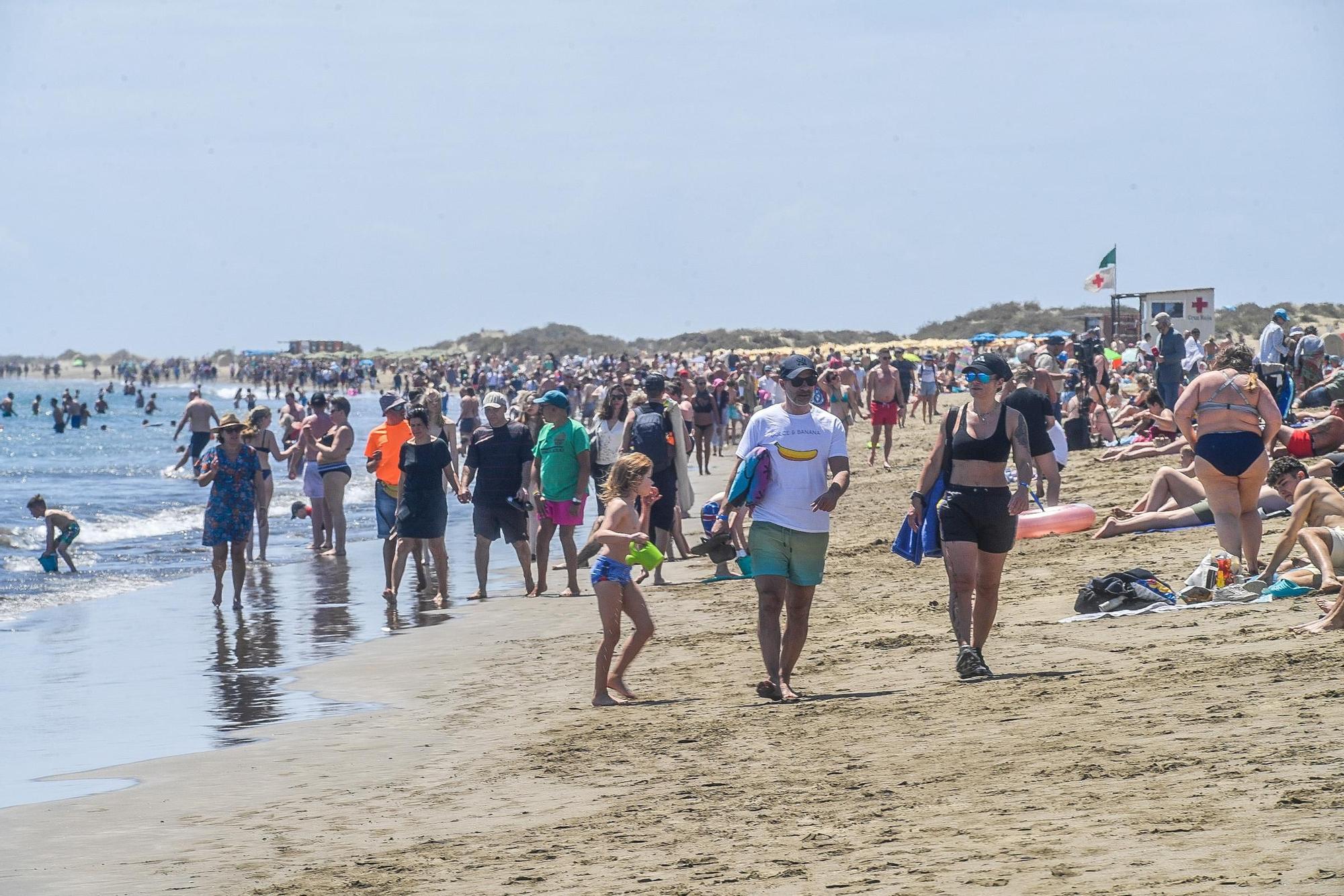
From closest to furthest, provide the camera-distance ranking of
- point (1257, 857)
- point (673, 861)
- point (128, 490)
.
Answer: point (1257, 857) < point (673, 861) < point (128, 490)

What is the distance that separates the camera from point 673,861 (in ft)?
14.9

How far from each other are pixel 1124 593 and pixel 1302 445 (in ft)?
14.0

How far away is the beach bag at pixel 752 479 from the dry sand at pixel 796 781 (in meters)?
0.99

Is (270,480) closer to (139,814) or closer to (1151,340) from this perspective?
(139,814)

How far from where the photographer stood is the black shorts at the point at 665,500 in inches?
437

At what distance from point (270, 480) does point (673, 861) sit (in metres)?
11.8

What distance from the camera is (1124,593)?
8.36 m

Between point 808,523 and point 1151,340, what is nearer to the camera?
point 808,523

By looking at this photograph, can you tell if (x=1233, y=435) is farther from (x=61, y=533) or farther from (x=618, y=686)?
(x=61, y=533)

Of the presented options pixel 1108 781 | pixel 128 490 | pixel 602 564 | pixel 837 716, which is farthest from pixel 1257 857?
pixel 128 490

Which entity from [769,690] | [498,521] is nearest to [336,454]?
[498,521]

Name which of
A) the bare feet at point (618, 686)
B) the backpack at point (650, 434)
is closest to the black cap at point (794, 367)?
the bare feet at point (618, 686)

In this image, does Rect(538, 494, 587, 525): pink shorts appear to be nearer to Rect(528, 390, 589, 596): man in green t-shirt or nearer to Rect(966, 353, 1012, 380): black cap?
Rect(528, 390, 589, 596): man in green t-shirt

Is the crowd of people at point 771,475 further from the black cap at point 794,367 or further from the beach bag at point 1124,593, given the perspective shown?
the beach bag at point 1124,593
